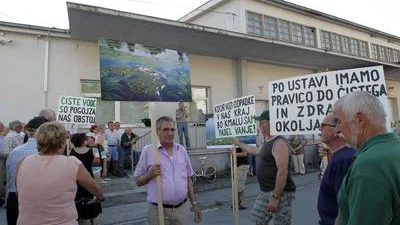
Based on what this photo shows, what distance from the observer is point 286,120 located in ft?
16.4

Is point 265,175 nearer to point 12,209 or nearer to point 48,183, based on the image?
point 48,183

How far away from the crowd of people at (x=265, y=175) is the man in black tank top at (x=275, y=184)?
0.5 inches

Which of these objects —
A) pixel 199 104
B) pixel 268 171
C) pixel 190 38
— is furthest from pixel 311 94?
pixel 199 104

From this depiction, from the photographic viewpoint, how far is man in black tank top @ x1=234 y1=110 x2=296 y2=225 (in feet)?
14.6

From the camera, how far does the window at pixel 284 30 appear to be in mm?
19141

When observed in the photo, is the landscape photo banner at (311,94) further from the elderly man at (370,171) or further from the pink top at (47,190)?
the pink top at (47,190)

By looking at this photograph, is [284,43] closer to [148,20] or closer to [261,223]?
[148,20]

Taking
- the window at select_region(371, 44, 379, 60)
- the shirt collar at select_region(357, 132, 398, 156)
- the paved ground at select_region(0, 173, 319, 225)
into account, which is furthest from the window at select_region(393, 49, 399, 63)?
the shirt collar at select_region(357, 132, 398, 156)

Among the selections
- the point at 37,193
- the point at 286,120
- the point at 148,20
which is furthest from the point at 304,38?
the point at 37,193

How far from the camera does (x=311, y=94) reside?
16.0 ft

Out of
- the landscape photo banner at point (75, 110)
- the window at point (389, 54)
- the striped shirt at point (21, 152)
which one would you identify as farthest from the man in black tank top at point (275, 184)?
the window at point (389, 54)

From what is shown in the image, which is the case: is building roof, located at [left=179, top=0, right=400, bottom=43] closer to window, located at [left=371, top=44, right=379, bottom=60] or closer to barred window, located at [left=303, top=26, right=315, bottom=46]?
barred window, located at [left=303, top=26, right=315, bottom=46]

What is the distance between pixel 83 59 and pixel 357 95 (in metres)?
12.3

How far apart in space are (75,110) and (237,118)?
4274mm
